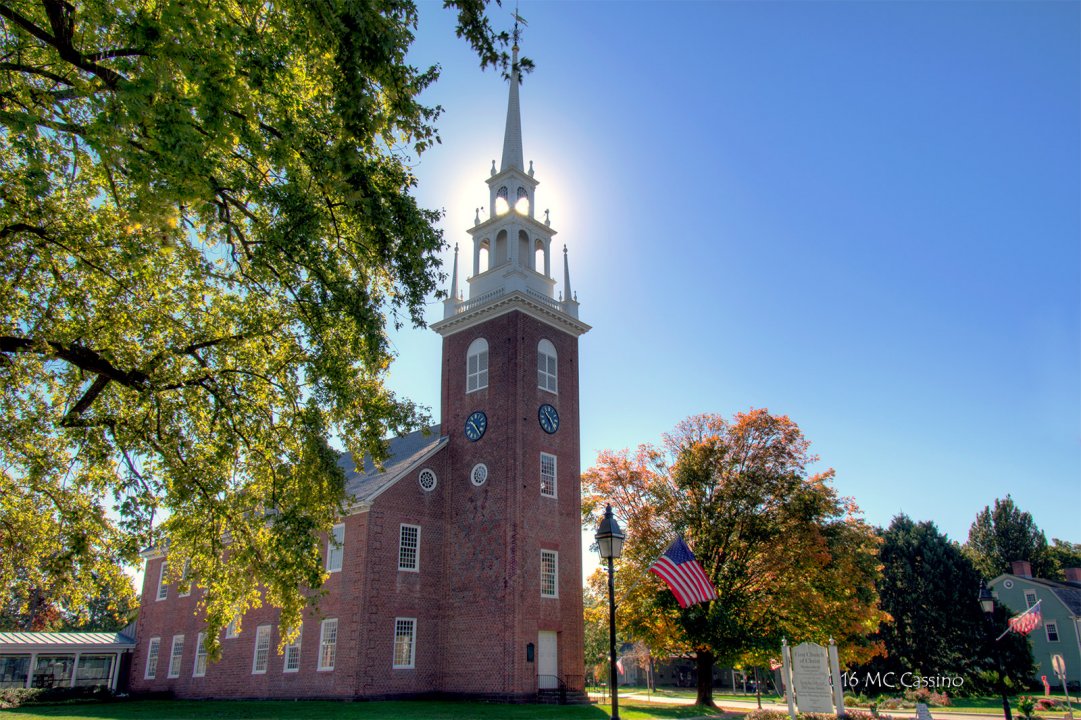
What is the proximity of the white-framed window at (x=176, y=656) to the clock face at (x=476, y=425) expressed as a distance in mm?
20316

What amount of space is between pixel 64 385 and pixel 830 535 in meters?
23.5

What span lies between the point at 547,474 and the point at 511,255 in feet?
31.5

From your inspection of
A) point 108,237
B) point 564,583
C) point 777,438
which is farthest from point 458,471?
point 108,237

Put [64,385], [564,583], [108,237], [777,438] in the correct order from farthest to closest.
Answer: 1. [564,583]
2. [777,438]
3. [64,385]
4. [108,237]

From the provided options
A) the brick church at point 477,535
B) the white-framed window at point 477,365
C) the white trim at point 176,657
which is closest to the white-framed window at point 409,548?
the brick church at point 477,535

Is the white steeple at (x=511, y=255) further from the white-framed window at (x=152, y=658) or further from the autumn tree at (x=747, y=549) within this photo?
the white-framed window at (x=152, y=658)

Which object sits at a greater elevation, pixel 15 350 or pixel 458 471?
pixel 458 471

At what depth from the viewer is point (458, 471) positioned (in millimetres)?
30312

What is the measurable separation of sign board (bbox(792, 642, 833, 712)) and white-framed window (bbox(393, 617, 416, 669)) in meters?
13.9

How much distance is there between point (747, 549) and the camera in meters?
26.2

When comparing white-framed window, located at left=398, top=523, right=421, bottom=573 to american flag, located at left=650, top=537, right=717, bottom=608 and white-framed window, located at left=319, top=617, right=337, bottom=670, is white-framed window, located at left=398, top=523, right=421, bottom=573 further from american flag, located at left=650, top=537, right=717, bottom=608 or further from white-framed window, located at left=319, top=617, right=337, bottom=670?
american flag, located at left=650, top=537, right=717, bottom=608

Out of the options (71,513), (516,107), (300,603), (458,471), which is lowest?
(300,603)

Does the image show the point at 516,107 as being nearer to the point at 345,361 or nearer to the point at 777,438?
the point at 777,438
